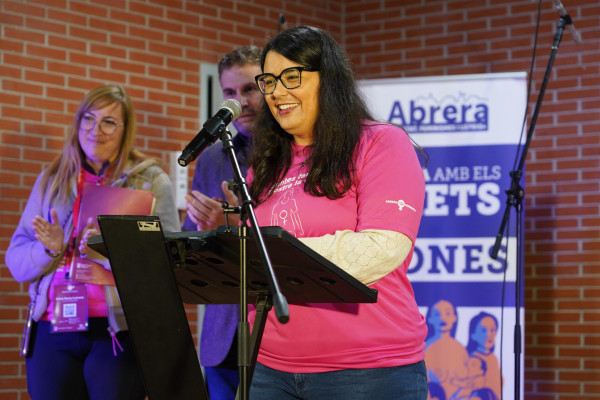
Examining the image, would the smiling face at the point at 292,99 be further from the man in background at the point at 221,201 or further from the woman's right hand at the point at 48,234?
the woman's right hand at the point at 48,234

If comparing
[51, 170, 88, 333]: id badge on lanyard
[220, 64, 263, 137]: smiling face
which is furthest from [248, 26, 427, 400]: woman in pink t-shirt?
[51, 170, 88, 333]: id badge on lanyard

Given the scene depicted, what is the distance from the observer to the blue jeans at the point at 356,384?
6.11 ft

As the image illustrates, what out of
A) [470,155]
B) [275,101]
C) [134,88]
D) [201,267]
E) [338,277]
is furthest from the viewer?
[134,88]

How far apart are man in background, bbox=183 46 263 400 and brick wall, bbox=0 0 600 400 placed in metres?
1.72

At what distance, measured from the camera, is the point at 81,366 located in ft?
10.0

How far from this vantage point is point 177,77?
5141 mm

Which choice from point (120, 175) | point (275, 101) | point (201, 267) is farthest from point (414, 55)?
point (201, 267)

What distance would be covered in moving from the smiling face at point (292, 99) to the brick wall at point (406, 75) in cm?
269

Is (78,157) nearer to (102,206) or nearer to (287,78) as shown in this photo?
(102,206)

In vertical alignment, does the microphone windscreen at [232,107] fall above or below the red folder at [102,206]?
above

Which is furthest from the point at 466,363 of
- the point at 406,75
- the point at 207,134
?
the point at 207,134

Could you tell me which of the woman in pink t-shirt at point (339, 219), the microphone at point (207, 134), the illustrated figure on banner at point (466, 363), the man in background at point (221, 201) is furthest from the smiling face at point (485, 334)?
the microphone at point (207, 134)

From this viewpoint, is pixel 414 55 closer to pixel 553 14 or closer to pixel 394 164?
pixel 553 14

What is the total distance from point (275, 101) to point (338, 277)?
2.17 feet
